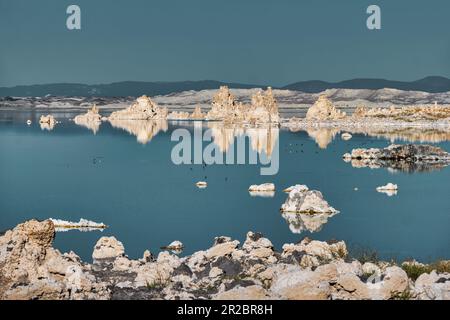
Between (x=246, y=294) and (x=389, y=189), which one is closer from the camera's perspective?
(x=246, y=294)

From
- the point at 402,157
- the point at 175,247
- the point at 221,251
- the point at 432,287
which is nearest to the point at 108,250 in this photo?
the point at 175,247

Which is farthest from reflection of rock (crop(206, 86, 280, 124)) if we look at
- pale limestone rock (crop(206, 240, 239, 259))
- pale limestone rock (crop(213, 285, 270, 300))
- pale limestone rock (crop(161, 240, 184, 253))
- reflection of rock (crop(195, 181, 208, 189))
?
pale limestone rock (crop(213, 285, 270, 300))

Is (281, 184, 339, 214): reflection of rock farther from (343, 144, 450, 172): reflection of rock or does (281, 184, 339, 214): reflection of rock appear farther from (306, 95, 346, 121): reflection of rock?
(306, 95, 346, 121): reflection of rock

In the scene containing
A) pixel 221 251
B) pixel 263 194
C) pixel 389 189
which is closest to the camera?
pixel 221 251

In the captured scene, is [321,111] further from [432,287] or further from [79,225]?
[432,287]

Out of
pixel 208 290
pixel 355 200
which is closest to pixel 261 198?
pixel 355 200

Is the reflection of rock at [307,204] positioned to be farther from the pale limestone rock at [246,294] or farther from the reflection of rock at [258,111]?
the reflection of rock at [258,111]
